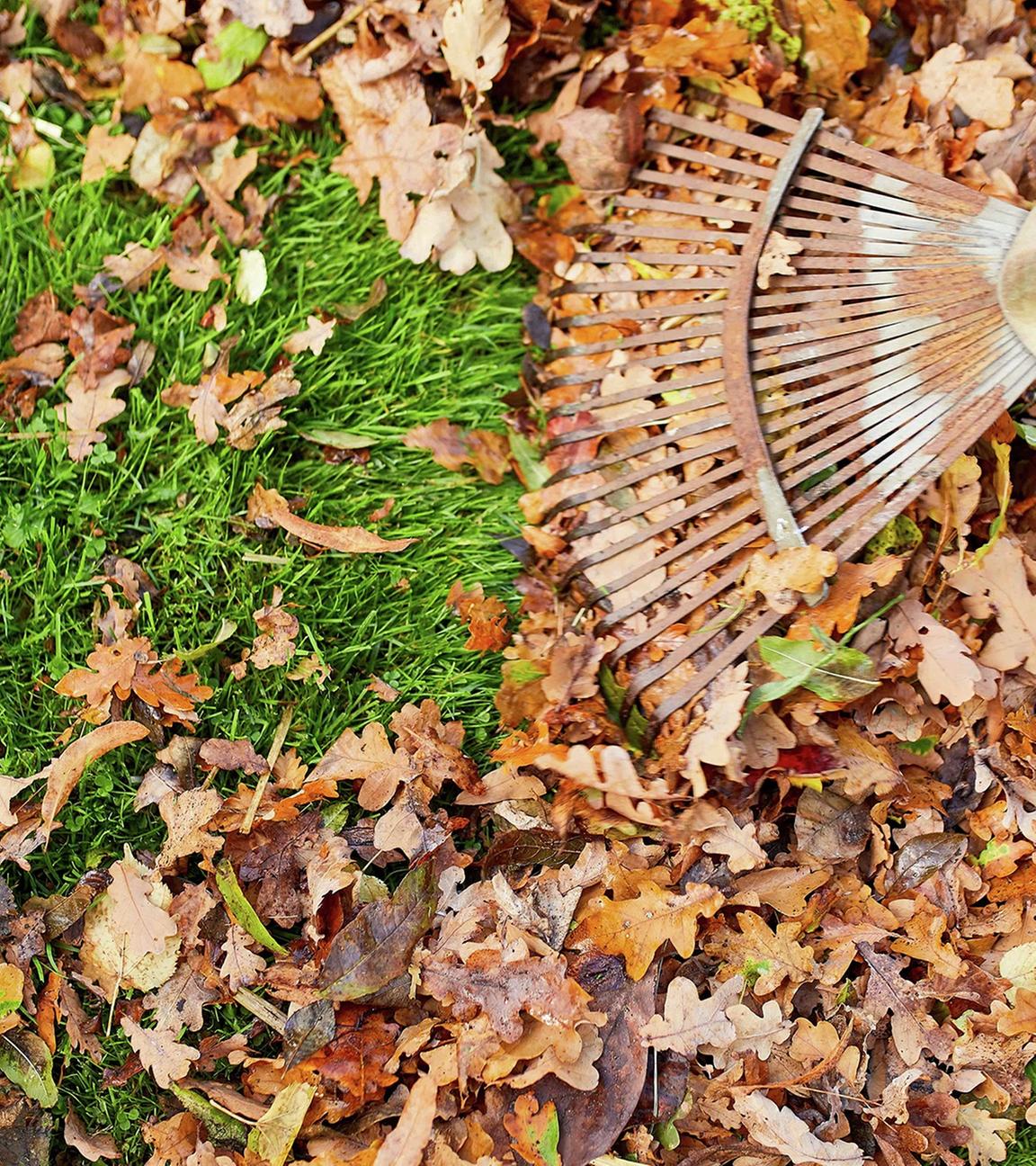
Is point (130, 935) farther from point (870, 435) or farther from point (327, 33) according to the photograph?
point (327, 33)

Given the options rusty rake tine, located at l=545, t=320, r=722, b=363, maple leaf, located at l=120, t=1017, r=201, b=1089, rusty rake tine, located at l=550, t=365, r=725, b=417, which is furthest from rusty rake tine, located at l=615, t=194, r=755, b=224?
maple leaf, located at l=120, t=1017, r=201, b=1089

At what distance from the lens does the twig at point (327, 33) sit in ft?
7.82

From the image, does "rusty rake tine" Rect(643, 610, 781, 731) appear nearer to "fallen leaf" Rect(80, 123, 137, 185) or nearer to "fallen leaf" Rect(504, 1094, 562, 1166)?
"fallen leaf" Rect(504, 1094, 562, 1166)

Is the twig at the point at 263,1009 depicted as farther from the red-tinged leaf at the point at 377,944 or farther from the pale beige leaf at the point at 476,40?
the pale beige leaf at the point at 476,40

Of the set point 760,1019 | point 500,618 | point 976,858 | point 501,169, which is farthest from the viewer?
point 501,169

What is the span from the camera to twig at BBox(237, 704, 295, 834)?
7.10 ft

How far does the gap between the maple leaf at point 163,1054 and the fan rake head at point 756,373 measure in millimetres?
1161

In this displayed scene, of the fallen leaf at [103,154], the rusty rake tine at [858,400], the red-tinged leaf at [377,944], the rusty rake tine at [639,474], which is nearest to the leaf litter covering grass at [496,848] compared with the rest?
the red-tinged leaf at [377,944]

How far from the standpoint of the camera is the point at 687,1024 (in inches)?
79.9

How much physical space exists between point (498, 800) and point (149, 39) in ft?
6.41

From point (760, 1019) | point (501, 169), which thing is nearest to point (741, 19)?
point (501, 169)

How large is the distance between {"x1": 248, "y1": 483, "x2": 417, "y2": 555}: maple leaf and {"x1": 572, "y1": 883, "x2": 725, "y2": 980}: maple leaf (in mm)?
912

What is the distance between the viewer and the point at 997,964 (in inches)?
83.2

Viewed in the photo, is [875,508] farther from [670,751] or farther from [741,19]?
[741,19]
